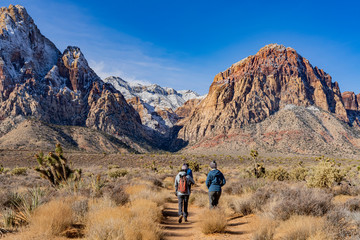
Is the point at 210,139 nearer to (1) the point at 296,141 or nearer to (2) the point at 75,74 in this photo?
(1) the point at 296,141

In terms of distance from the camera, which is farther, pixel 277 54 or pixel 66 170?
pixel 277 54

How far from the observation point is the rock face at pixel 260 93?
412 ft

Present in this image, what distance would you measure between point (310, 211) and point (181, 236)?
161 inches

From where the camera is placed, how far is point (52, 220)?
607 centimetres

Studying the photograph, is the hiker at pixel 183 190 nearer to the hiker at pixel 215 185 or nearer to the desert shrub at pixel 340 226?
the hiker at pixel 215 185

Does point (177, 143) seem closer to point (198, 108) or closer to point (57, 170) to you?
point (198, 108)

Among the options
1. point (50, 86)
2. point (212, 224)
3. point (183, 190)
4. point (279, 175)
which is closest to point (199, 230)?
point (212, 224)

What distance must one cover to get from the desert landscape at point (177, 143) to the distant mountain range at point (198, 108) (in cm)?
63

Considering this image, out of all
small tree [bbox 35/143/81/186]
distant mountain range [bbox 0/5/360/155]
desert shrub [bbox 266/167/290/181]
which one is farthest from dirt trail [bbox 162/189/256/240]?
distant mountain range [bbox 0/5/360/155]

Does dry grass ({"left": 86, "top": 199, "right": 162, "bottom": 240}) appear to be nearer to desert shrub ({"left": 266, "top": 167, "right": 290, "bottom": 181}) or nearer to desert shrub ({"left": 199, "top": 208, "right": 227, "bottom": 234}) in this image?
desert shrub ({"left": 199, "top": 208, "right": 227, "bottom": 234})

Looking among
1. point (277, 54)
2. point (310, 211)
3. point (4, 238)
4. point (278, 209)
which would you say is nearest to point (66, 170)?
point (4, 238)

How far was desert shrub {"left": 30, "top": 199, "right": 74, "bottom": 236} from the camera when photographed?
5.81m

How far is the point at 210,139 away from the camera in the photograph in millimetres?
120938

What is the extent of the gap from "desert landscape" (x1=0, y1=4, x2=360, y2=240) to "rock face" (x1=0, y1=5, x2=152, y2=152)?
0.63 meters
